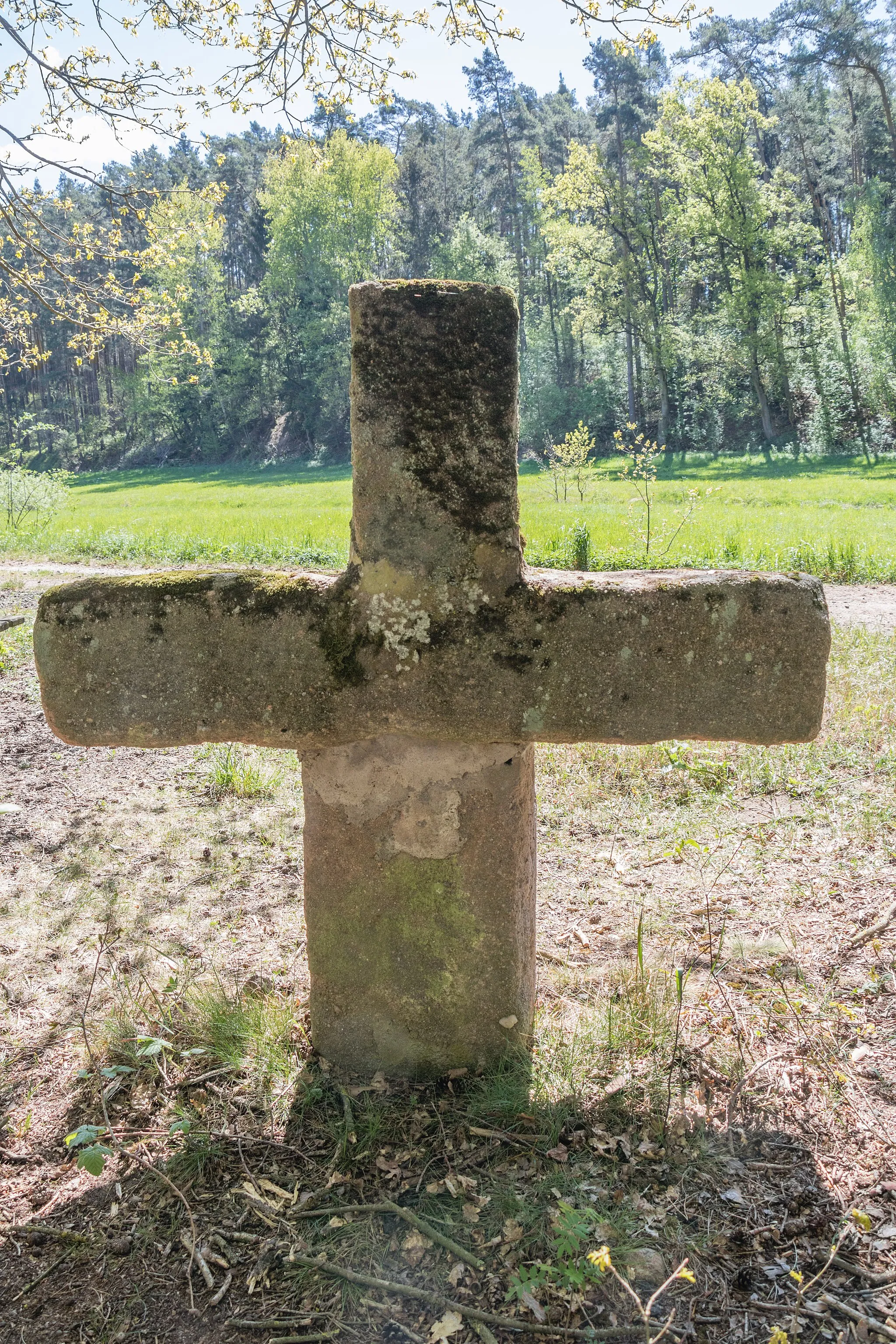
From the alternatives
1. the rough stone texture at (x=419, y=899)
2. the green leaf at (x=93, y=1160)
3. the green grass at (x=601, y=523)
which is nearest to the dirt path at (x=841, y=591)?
the green grass at (x=601, y=523)

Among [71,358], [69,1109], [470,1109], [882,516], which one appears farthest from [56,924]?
[71,358]

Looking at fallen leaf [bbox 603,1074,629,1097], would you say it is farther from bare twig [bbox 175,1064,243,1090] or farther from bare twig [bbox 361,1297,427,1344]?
bare twig [bbox 175,1064,243,1090]

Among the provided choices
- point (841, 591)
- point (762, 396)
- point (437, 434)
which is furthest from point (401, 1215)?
point (762, 396)

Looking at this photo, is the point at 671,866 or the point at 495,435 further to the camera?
the point at 671,866

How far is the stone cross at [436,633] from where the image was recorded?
245cm

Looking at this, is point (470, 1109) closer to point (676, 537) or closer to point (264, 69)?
point (264, 69)

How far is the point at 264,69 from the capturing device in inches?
210

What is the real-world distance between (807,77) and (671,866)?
158 feet

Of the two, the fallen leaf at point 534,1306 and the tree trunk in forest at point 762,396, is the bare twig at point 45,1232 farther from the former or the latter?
the tree trunk in forest at point 762,396

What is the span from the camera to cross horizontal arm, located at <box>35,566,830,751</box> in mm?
2451

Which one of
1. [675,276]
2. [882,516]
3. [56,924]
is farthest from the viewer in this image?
[675,276]

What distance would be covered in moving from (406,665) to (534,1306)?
1.60 metres

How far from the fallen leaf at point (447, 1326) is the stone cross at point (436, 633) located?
4.03ft

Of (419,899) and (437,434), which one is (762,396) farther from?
(419,899)
